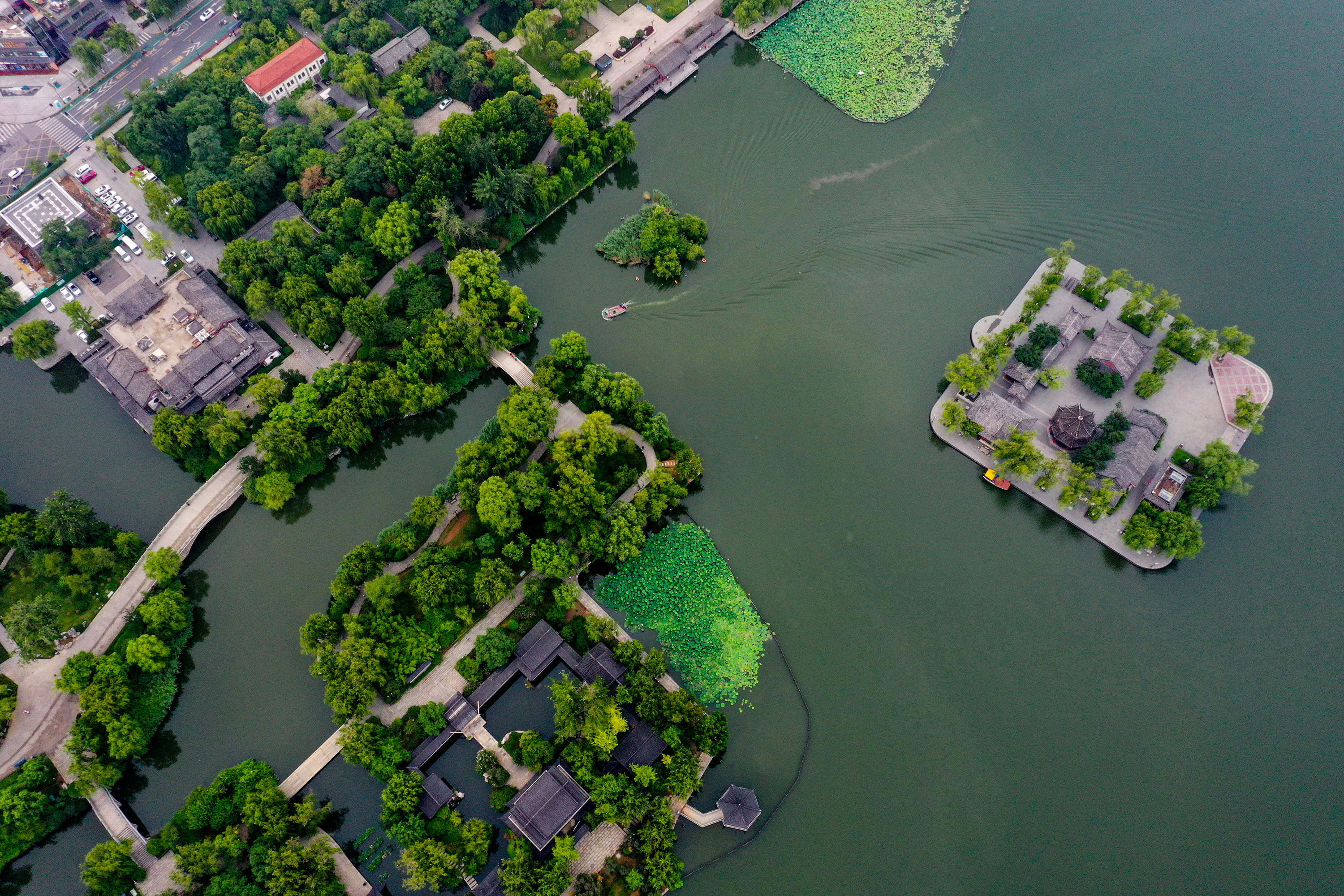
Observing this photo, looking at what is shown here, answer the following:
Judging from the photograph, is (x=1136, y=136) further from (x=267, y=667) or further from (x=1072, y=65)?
(x=267, y=667)

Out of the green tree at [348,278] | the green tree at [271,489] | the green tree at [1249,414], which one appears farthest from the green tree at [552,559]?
the green tree at [1249,414]

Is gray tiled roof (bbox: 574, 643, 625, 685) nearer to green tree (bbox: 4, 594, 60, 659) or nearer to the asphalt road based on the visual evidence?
green tree (bbox: 4, 594, 60, 659)

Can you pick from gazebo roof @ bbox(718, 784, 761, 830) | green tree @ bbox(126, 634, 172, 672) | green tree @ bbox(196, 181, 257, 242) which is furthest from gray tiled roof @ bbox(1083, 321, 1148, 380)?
green tree @ bbox(126, 634, 172, 672)

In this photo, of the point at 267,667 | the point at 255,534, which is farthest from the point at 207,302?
the point at 267,667

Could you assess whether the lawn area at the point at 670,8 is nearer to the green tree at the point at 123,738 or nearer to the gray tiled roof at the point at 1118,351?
the gray tiled roof at the point at 1118,351

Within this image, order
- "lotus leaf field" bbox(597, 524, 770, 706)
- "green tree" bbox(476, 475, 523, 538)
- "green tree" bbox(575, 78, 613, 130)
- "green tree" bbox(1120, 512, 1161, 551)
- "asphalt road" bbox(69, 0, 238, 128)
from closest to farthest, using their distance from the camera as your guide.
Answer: "lotus leaf field" bbox(597, 524, 770, 706)
"green tree" bbox(476, 475, 523, 538)
"green tree" bbox(1120, 512, 1161, 551)
"green tree" bbox(575, 78, 613, 130)
"asphalt road" bbox(69, 0, 238, 128)
